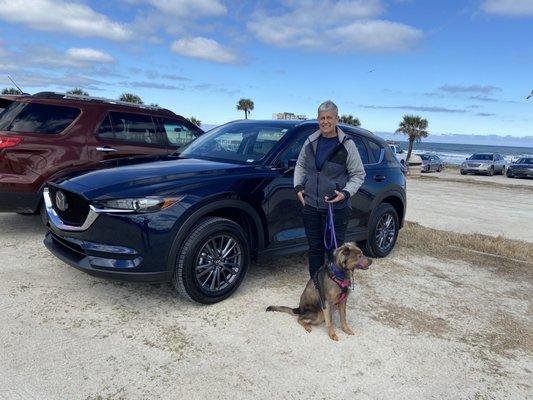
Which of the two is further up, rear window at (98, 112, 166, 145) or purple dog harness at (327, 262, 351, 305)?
rear window at (98, 112, 166, 145)

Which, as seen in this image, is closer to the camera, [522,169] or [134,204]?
[134,204]

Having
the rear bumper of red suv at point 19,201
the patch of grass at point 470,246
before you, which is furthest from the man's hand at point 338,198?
the rear bumper of red suv at point 19,201

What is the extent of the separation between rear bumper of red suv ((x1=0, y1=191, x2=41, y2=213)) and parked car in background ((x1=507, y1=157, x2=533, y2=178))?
31.0m

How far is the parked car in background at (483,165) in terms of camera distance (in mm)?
31802

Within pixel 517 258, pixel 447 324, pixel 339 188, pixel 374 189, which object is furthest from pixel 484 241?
pixel 339 188

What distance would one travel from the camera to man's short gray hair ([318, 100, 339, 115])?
3.69 m

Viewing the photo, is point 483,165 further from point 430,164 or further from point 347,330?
point 347,330

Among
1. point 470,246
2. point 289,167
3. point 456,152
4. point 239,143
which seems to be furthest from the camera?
Result: point 456,152

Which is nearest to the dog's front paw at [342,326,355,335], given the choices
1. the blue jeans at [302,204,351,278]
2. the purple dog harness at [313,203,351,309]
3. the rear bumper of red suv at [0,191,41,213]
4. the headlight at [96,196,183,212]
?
the purple dog harness at [313,203,351,309]

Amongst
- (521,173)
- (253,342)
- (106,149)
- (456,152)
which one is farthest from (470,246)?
(456,152)

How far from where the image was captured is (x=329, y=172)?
3.81m

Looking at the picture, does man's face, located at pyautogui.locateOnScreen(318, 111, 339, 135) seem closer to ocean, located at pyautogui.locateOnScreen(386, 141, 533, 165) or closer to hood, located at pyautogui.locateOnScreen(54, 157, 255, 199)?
hood, located at pyautogui.locateOnScreen(54, 157, 255, 199)

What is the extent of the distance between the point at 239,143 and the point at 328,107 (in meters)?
1.54

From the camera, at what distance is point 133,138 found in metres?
6.66
